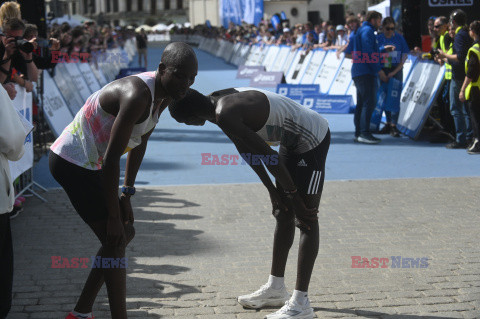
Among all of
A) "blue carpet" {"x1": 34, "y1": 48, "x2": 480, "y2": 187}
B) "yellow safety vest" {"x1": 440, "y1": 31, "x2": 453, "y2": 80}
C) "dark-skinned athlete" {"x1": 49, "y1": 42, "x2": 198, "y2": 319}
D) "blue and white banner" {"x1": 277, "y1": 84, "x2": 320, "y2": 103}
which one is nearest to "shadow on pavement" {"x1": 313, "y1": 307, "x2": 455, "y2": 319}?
"dark-skinned athlete" {"x1": 49, "y1": 42, "x2": 198, "y2": 319}

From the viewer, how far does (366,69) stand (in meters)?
11.5

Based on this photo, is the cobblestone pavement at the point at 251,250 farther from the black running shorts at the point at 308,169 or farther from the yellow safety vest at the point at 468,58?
the yellow safety vest at the point at 468,58

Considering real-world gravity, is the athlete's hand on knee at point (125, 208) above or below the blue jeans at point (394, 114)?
above

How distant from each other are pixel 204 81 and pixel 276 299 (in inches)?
841

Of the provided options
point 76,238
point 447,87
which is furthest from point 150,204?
point 447,87

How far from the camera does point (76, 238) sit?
6.38 metres

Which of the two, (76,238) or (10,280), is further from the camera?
(76,238)

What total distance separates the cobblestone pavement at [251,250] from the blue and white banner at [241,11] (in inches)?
1205

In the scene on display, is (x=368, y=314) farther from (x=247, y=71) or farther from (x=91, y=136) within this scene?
(x=247, y=71)

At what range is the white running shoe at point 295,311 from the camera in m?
4.29

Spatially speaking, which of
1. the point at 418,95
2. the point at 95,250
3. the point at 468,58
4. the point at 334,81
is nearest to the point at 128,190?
the point at 95,250

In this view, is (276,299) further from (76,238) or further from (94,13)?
(94,13)

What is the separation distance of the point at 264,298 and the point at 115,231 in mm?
1345

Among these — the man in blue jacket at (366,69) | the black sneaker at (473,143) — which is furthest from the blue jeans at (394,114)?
the black sneaker at (473,143)
